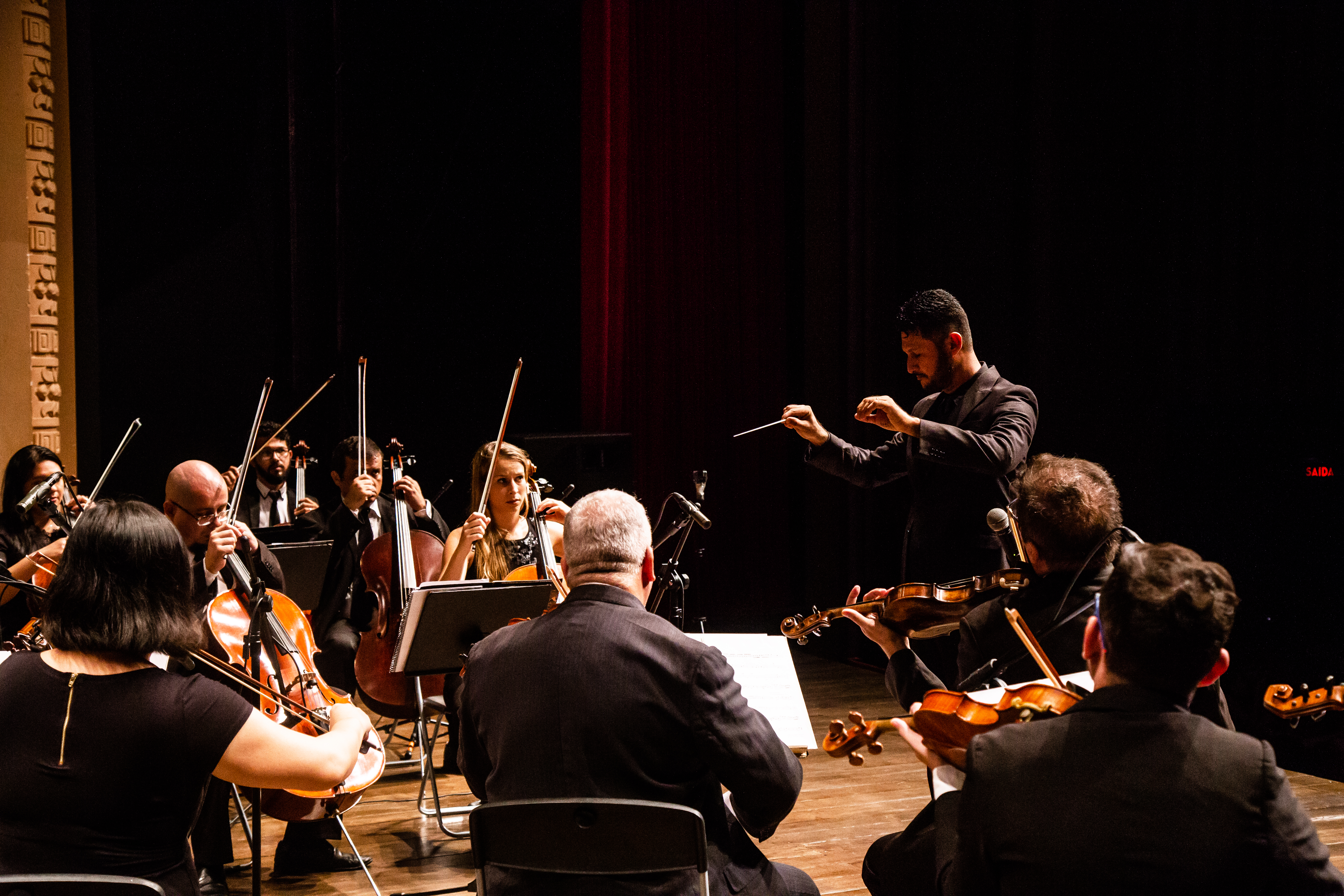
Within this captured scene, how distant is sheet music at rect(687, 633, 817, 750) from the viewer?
199cm

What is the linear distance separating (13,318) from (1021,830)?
17.9ft

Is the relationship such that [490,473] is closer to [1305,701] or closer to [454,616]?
[454,616]

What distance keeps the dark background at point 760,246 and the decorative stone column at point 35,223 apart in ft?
0.39

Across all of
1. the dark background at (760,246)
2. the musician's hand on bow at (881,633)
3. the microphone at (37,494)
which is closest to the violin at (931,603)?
the musician's hand on bow at (881,633)

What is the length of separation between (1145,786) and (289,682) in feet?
6.83

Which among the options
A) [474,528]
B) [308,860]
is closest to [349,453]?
[474,528]

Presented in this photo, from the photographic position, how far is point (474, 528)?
11.8 feet

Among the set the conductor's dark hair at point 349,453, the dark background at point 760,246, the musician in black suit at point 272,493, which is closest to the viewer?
the dark background at point 760,246

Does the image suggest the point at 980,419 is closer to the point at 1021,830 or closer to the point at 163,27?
the point at 1021,830

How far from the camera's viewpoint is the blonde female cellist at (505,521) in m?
3.86

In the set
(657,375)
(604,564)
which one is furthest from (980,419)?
(657,375)

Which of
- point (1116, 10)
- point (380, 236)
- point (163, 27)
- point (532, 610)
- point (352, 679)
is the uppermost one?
point (163, 27)

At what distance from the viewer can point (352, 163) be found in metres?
6.52

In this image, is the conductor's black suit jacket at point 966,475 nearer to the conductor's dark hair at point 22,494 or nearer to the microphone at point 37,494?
the microphone at point 37,494
